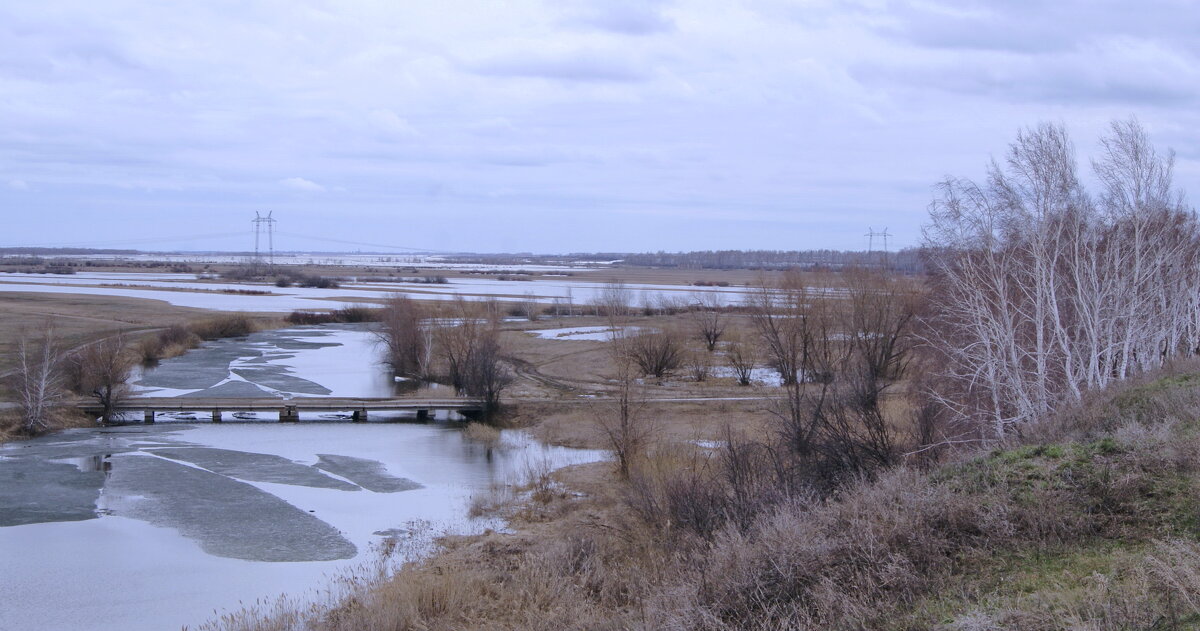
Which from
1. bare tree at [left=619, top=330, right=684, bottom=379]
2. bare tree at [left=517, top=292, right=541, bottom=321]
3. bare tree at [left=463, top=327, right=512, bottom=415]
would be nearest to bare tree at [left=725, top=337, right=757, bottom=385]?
bare tree at [left=619, top=330, right=684, bottom=379]

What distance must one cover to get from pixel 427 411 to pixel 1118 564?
29679 mm

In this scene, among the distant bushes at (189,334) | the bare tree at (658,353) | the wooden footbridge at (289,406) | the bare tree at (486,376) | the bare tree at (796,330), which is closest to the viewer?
the bare tree at (796,330)

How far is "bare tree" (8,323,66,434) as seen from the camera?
28625 millimetres

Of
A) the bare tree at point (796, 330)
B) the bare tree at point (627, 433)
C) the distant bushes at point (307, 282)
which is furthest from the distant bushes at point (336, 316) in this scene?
the distant bushes at point (307, 282)

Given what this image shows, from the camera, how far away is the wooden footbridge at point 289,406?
32.7 m

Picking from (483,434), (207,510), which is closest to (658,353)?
(483,434)

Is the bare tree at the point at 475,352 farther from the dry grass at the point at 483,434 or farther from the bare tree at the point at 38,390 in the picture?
the bare tree at the point at 38,390

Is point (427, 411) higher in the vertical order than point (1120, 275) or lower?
lower

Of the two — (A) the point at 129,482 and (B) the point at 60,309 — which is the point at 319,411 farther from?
(B) the point at 60,309

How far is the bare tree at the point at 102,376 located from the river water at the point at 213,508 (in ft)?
5.63

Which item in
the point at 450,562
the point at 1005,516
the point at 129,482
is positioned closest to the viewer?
the point at 1005,516

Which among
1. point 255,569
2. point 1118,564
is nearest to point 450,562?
point 255,569

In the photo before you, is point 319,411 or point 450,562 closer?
point 450,562

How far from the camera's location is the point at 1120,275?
2020cm
